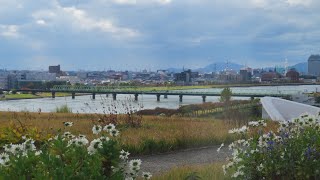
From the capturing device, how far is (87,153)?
417 centimetres

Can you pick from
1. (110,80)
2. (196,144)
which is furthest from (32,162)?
(110,80)

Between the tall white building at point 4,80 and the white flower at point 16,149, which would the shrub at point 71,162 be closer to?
the white flower at point 16,149

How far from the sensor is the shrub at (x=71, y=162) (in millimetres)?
3787

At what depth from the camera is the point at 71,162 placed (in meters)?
4.09

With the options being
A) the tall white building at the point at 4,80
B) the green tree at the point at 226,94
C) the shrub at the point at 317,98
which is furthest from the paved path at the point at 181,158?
the tall white building at the point at 4,80

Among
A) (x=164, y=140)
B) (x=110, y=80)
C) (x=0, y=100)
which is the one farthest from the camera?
(x=110, y=80)

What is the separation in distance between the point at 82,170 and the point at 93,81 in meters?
74.2

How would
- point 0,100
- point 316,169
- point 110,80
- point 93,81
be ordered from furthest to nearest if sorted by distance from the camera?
1. point 93,81
2. point 110,80
3. point 0,100
4. point 316,169

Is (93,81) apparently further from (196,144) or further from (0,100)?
(196,144)

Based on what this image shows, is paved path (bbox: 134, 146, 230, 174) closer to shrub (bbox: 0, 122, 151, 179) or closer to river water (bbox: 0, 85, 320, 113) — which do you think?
shrub (bbox: 0, 122, 151, 179)

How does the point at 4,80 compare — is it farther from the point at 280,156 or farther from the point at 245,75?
the point at 280,156

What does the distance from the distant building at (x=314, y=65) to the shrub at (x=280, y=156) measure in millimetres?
15644

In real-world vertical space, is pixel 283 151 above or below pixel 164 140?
above

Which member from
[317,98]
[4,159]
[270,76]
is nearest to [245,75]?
[270,76]
